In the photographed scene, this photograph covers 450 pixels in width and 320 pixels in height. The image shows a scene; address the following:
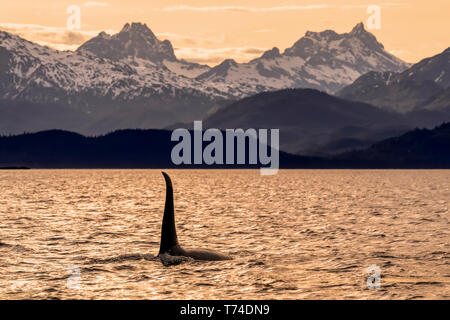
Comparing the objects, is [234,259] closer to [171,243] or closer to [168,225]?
[171,243]

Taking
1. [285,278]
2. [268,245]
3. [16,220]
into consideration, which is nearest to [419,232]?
[268,245]

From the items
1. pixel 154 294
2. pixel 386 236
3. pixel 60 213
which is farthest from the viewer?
pixel 60 213

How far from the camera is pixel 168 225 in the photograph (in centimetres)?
4697

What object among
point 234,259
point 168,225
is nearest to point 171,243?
point 168,225

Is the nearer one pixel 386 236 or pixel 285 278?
pixel 285 278

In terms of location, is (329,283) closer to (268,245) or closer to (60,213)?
(268,245)

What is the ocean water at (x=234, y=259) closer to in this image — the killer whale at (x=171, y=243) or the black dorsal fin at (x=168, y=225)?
the killer whale at (x=171, y=243)

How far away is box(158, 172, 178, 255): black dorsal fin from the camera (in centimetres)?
4541

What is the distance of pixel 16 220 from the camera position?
322ft

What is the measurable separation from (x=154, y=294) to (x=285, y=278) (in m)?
9.76

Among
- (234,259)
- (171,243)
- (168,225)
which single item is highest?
(168,225)

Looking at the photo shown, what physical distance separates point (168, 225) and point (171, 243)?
2.73 metres

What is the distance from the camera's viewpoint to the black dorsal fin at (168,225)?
149 ft
